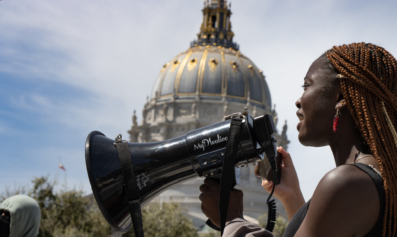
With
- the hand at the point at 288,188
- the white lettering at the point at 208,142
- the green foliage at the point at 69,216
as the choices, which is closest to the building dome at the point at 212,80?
the green foliage at the point at 69,216

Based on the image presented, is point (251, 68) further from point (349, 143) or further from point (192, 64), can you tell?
point (349, 143)

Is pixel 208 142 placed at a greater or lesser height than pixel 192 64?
lesser

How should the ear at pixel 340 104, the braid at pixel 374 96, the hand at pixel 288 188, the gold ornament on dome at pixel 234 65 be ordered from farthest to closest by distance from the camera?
the gold ornament on dome at pixel 234 65, the hand at pixel 288 188, the ear at pixel 340 104, the braid at pixel 374 96

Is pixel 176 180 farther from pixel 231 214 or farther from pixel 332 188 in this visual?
pixel 332 188

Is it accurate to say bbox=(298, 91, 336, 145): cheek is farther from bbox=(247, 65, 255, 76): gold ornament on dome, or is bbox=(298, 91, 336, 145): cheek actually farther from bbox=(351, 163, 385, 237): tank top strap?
bbox=(247, 65, 255, 76): gold ornament on dome

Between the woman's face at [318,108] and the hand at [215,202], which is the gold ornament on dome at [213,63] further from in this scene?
the woman's face at [318,108]

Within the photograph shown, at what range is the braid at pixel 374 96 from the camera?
8.00 ft

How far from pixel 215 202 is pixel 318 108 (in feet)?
2.55

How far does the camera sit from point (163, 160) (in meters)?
3.12

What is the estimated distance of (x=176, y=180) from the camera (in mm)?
3174

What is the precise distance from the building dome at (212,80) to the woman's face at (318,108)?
65475 millimetres

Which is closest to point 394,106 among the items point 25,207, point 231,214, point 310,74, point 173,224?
point 310,74

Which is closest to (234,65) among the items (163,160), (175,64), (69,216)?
(175,64)

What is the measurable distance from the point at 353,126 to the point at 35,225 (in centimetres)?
372
